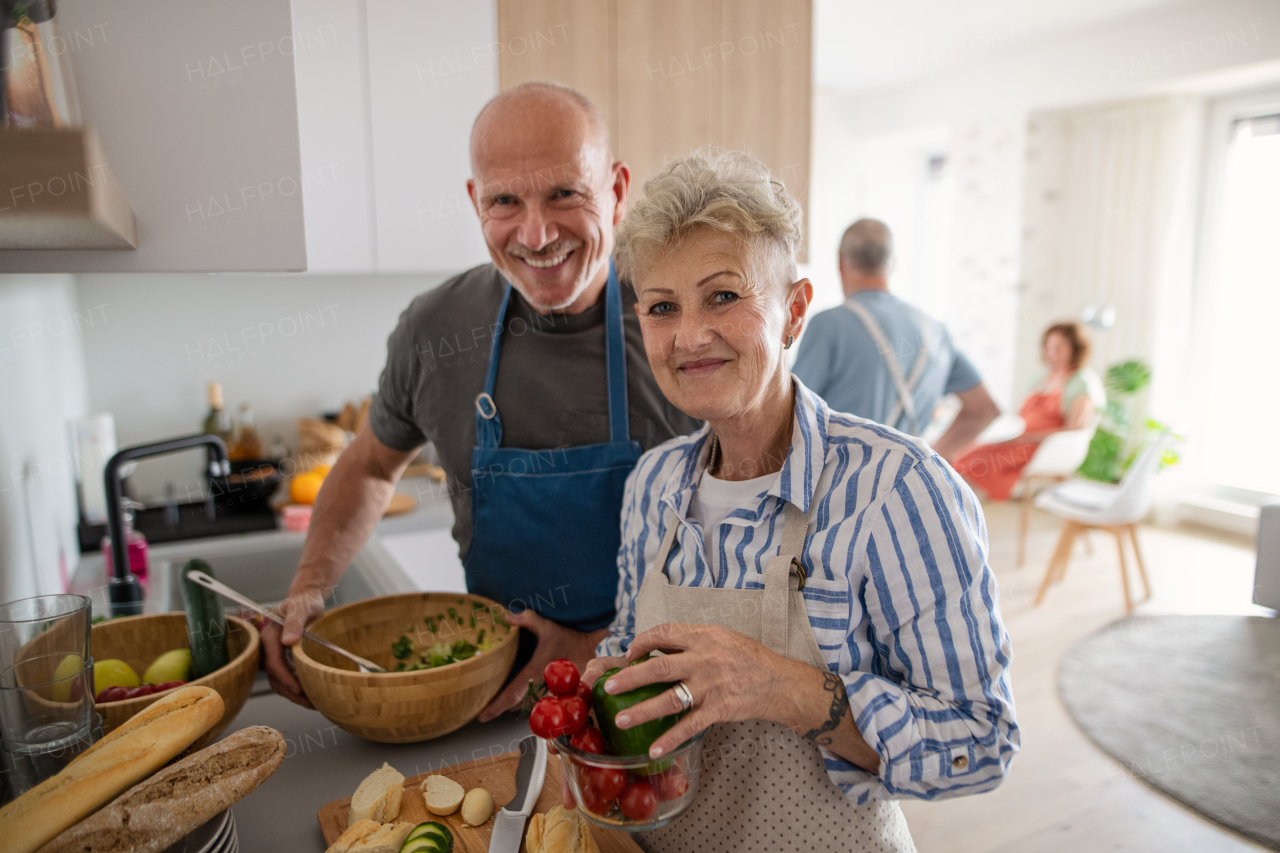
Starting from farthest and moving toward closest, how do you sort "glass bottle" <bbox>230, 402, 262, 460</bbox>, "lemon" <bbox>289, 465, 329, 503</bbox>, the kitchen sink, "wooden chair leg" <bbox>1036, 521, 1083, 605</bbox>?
"wooden chair leg" <bbox>1036, 521, 1083, 605</bbox>
"glass bottle" <bbox>230, 402, 262, 460</bbox>
"lemon" <bbox>289, 465, 329, 503</bbox>
the kitchen sink

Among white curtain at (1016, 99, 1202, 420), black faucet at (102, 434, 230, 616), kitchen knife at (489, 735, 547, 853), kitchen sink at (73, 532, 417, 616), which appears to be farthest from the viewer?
white curtain at (1016, 99, 1202, 420)

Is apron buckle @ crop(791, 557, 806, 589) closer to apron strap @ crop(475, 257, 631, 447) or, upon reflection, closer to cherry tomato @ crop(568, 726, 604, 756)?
cherry tomato @ crop(568, 726, 604, 756)

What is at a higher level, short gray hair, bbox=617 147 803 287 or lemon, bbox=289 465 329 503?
short gray hair, bbox=617 147 803 287

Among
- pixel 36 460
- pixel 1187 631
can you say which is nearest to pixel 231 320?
pixel 36 460

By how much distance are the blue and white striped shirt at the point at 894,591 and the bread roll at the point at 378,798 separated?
1.41 ft

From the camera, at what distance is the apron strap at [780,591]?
0.96 m

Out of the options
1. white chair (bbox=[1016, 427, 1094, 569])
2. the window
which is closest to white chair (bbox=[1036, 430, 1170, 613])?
white chair (bbox=[1016, 427, 1094, 569])

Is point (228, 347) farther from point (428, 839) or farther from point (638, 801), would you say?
point (638, 801)

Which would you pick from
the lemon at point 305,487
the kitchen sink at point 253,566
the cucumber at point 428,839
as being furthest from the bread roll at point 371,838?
the lemon at point 305,487

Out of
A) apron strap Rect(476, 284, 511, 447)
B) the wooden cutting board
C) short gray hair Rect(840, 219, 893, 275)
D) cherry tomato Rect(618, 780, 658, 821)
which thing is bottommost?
the wooden cutting board

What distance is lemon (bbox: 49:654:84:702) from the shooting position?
34.0 inches

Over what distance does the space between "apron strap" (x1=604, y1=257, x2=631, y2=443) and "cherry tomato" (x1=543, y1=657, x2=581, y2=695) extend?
0.54 m

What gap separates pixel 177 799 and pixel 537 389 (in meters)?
0.79

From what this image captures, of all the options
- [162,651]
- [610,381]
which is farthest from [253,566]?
[610,381]
